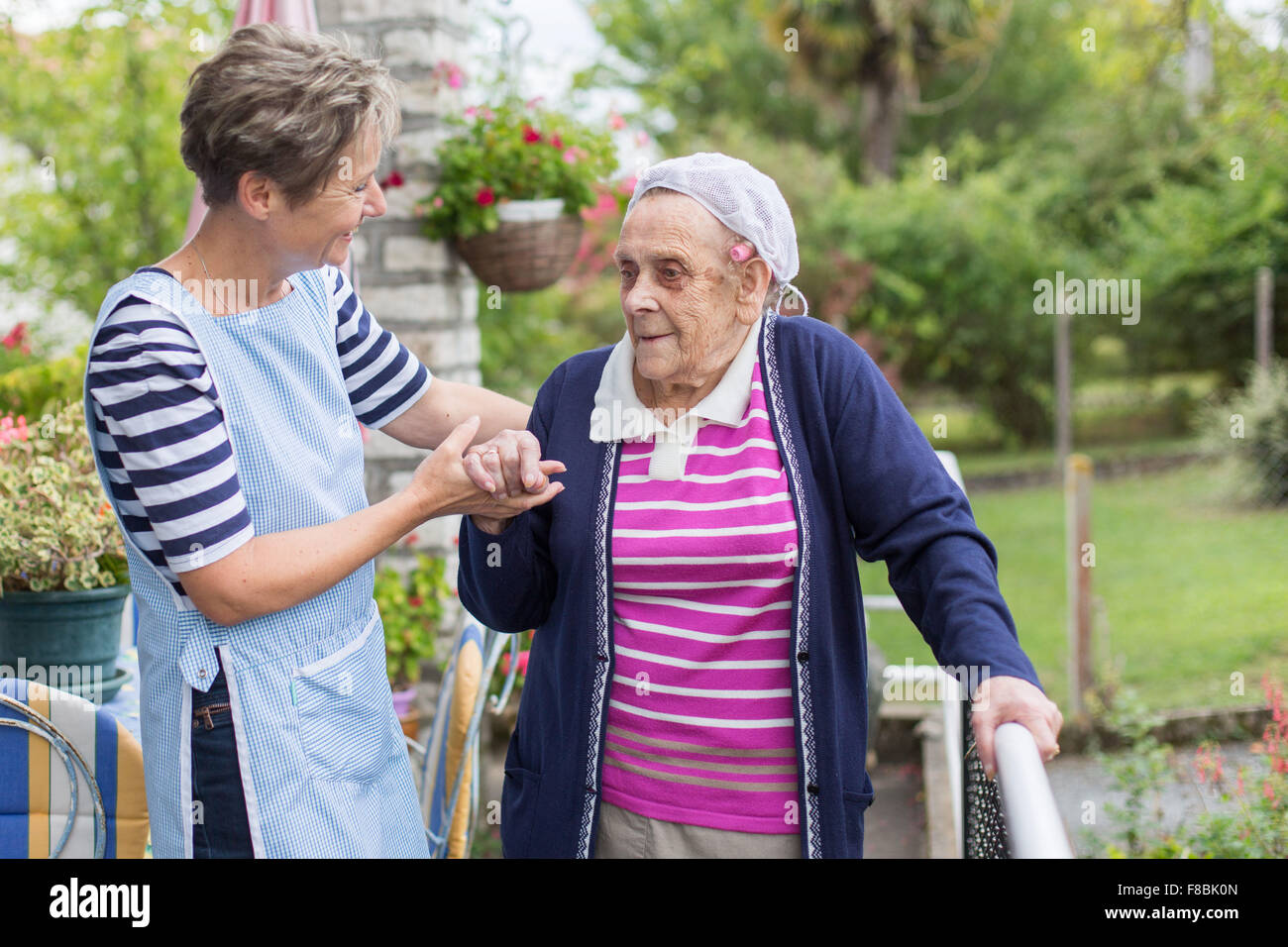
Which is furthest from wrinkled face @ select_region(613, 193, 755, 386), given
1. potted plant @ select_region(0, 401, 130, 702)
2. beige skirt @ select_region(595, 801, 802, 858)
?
potted plant @ select_region(0, 401, 130, 702)

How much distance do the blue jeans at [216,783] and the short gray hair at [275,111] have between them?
0.70 metres

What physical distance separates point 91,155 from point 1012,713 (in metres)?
9.39

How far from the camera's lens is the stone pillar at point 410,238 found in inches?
174

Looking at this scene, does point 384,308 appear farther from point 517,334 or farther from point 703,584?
point 703,584

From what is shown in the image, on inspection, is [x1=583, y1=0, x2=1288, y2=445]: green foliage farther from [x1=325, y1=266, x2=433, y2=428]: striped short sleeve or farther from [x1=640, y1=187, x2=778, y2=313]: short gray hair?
[x1=640, y1=187, x2=778, y2=313]: short gray hair

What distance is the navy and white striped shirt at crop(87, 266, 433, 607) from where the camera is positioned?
1547 mm

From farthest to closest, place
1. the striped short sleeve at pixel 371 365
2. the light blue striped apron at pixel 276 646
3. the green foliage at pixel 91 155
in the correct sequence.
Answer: the green foliage at pixel 91 155 < the striped short sleeve at pixel 371 365 < the light blue striped apron at pixel 276 646

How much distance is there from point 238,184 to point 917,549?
1116mm

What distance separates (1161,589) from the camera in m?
8.49

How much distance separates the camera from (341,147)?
170 cm

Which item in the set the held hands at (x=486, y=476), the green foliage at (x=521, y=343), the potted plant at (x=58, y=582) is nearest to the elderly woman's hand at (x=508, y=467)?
the held hands at (x=486, y=476)

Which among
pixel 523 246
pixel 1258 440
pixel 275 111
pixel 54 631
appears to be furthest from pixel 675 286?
pixel 1258 440

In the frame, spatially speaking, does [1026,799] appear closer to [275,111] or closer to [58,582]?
[275,111]

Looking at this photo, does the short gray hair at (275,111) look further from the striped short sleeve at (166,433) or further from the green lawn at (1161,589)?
the green lawn at (1161,589)
